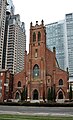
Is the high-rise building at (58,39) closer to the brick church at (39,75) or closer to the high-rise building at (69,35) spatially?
the high-rise building at (69,35)

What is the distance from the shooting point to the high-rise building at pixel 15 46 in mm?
123188

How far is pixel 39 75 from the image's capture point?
2119 inches

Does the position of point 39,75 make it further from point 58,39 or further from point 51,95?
point 58,39

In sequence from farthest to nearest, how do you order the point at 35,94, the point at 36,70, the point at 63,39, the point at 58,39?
the point at 58,39 → the point at 63,39 → the point at 36,70 → the point at 35,94

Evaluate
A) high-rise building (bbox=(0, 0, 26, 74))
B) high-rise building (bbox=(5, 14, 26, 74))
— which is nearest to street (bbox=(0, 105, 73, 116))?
high-rise building (bbox=(0, 0, 26, 74))

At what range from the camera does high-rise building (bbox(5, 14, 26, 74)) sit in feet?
404

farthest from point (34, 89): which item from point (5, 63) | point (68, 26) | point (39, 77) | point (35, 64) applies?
point (68, 26)

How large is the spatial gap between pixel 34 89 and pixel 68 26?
87.3 metres

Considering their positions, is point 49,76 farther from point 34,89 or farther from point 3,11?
point 3,11

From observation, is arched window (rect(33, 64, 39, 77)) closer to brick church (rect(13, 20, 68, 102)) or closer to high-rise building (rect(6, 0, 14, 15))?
brick church (rect(13, 20, 68, 102))

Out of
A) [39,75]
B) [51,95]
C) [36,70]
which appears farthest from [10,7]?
[51,95]

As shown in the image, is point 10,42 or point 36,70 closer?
point 36,70

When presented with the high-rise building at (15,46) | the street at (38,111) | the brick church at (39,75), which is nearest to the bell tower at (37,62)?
the brick church at (39,75)

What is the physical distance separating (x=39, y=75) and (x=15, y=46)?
3103 inches
